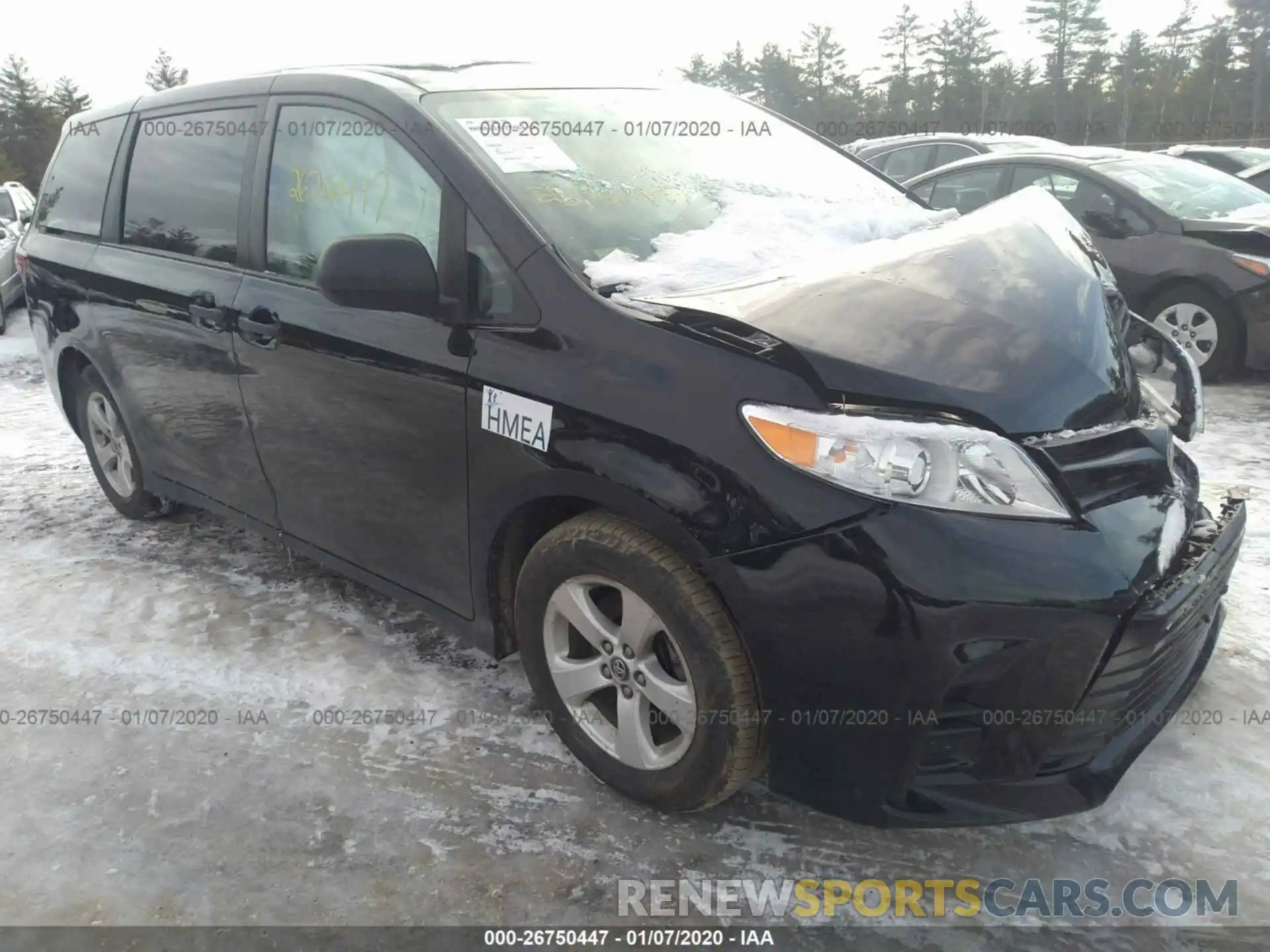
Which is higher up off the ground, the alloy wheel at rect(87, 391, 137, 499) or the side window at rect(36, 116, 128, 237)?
the side window at rect(36, 116, 128, 237)

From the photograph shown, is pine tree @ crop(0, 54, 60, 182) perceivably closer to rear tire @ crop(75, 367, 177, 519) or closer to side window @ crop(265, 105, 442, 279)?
rear tire @ crop(75, 367, 177, 519)

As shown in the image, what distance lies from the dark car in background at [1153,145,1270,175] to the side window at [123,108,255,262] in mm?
10762

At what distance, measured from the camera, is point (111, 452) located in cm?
430

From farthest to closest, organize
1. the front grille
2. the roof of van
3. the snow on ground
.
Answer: the roof of van → the snow on ground → the front grille

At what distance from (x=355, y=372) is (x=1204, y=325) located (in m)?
5.45

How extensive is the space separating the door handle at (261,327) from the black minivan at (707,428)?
0.02 metres

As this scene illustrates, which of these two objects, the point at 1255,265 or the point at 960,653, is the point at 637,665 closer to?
the point at 960,653

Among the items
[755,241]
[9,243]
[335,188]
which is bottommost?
[9,243]

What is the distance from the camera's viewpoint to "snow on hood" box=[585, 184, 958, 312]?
2270mm

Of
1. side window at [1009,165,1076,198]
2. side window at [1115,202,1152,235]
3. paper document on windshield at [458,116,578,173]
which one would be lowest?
side window at [1115,202,1152,235]

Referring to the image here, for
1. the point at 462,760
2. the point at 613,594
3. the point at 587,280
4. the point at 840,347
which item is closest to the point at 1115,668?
the point at 840,347

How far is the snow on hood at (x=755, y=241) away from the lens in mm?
2270

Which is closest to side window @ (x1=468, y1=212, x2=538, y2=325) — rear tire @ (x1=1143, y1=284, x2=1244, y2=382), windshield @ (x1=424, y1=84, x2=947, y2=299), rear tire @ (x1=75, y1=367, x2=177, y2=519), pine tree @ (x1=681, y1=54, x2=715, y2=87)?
windshield @ (x1=424, y1=84, x2=947, y2=299)

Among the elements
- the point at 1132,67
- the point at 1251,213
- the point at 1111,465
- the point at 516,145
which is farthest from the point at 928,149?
the point at 1132,67
